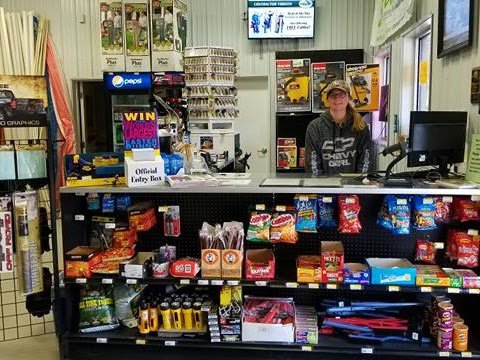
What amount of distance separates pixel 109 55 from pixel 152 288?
3270 millimetres

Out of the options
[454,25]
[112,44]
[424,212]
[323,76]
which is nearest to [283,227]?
[424,212]

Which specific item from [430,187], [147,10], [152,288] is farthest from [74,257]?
[147,10]

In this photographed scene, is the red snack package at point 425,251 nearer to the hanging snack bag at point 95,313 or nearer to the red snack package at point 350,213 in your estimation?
the red snack package at point 350,213

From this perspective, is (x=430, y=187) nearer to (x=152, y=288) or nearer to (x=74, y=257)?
(x=152, y=288)

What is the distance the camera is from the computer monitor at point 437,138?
115 inches

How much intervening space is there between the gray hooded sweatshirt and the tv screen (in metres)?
4.10

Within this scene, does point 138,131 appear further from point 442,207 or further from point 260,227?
point 442,207

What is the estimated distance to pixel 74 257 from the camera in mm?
3045

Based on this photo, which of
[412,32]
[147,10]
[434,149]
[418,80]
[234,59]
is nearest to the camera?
[434,149]

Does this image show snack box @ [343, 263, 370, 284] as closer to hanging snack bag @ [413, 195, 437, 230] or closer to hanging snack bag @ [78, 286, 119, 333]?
hanging snack bag @ [413, 195, 437, 230]

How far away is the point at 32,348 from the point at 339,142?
2.78 m

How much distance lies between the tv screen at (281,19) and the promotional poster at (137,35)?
246 centimetres

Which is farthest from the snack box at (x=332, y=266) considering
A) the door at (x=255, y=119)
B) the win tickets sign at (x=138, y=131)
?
the door at (x=255, y=119)

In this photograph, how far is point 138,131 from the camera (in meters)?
3.06
